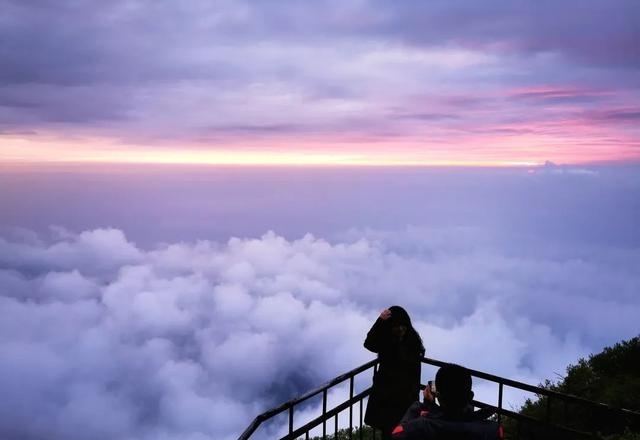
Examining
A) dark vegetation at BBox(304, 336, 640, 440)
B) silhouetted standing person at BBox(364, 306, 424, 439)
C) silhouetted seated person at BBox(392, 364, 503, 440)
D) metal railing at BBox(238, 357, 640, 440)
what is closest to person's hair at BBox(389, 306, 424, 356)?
silhouetted standing person at BBox(364, 306, 424, 439)

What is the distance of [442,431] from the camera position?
291cm

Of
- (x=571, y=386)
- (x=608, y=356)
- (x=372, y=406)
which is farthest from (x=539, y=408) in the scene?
(x=372, y=406)

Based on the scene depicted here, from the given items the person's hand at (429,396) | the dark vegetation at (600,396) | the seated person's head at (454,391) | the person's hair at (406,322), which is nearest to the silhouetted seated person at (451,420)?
the seated person's head at (454,391)

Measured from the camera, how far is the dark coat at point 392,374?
16.6ft

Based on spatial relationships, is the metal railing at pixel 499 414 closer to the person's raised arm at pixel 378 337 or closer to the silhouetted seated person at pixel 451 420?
the person's raised arm at pixel 378 337

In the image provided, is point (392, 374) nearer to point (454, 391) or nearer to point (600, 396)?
point (454, 391)

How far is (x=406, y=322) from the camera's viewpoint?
195 inches

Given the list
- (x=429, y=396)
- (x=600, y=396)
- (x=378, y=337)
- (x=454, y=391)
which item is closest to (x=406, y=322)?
(x=378, y=337)

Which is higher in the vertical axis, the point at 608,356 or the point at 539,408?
the point at 608,356

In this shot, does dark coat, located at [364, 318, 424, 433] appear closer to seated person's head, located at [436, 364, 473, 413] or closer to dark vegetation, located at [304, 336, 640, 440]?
seated person's head, located at [436, 364, 473, 413]

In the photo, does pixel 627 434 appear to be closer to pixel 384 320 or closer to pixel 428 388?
pixel 384 320

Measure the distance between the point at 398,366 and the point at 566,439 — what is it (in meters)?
3.60

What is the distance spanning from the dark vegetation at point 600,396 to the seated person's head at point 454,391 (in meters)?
4.44

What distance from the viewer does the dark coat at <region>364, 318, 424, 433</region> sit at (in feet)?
16.6
